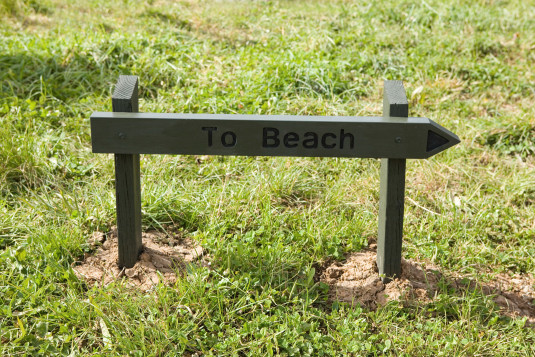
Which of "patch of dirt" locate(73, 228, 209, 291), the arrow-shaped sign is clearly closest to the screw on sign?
the arrow-shaped sign

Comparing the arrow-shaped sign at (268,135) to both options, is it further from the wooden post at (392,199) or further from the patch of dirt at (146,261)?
the patch of dirt at (146,261)

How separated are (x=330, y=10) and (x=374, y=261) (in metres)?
4.36

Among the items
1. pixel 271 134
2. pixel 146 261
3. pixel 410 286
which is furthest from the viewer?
pixel 146 261

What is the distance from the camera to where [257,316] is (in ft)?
9.95

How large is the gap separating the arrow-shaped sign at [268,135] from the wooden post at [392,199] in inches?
3.2

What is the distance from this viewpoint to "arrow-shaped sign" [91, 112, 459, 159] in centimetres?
297

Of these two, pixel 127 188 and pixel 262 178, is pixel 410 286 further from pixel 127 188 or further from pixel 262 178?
pixel 127 188

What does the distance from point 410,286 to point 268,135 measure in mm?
1144

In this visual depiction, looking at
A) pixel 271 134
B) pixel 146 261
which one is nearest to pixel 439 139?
pixel 271 134

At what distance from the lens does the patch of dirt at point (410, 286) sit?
3270mm

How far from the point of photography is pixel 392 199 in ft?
10.3

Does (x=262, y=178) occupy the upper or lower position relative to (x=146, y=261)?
upper

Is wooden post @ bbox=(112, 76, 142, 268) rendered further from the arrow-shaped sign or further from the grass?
the grass

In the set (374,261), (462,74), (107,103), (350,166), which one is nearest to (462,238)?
(374,261)
